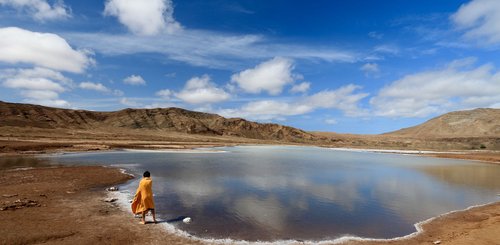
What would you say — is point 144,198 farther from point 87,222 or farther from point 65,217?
point 65,217

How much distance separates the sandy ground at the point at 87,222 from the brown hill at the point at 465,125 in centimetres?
17076

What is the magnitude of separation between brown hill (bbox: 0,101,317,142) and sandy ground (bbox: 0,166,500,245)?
83.9 metres

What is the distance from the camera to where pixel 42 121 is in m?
98.4

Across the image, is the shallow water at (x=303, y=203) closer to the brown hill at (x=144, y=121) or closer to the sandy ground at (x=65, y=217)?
the sandy ground at (x=65, y=217)

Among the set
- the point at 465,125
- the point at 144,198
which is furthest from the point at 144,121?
the point at 465,125

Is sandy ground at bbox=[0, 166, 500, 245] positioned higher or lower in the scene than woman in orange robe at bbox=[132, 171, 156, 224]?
lower

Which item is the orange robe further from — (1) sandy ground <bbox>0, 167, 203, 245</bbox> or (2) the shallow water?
(2) the shallow water

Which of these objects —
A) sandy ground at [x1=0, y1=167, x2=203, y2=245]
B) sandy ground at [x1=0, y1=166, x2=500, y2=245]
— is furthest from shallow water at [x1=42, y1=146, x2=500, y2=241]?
sandy ground at [x1=0, y1=167, x2=203, y2=245]

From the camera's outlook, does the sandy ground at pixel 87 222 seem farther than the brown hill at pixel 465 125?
No

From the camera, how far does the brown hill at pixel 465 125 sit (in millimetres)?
164075

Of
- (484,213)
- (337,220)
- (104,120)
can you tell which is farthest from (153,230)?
(104,120)

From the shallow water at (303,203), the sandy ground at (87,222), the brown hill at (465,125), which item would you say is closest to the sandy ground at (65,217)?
the sandy ground at (87,222)

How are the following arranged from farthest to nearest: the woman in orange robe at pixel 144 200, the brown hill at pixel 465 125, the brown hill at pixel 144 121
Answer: the brown hill at pixel 465 125 < the brown hill at pixel 144 121 < the woman in orange robe at pixel 144 200

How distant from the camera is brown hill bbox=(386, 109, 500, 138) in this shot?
164075 millimetres
